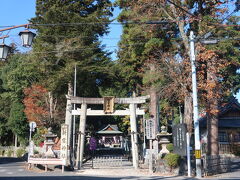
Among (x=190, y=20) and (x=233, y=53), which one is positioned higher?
(x=190, y=20)

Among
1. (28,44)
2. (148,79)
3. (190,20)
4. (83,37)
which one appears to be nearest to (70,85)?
(83,37)

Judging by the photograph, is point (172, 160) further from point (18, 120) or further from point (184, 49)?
point (18, 120)

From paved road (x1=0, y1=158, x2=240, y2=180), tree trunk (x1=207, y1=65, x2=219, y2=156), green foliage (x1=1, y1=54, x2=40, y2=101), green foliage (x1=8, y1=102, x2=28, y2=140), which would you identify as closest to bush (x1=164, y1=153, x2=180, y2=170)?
paved road (x1=0, y1=158, x2=240, y2=180)

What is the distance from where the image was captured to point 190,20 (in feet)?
52.2

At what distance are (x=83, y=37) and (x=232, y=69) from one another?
1273cm

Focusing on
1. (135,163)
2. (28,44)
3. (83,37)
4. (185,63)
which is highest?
(83,37)

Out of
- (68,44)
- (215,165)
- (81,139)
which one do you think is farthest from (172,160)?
(68,44)

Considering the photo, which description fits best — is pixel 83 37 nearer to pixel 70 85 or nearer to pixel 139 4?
pixel 70 85

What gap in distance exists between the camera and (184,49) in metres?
18.0

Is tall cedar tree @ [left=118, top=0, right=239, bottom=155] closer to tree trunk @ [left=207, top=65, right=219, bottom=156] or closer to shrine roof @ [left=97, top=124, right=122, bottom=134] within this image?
tree trunk @ [left=207, top=65, right=219, bottom=156]

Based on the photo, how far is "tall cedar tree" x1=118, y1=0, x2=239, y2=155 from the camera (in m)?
15.8

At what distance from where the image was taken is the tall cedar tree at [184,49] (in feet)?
51.7

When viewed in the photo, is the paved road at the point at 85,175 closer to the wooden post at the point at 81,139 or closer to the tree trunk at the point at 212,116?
the wooden post at the point at 81,139

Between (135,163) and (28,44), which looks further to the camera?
(135,163)
